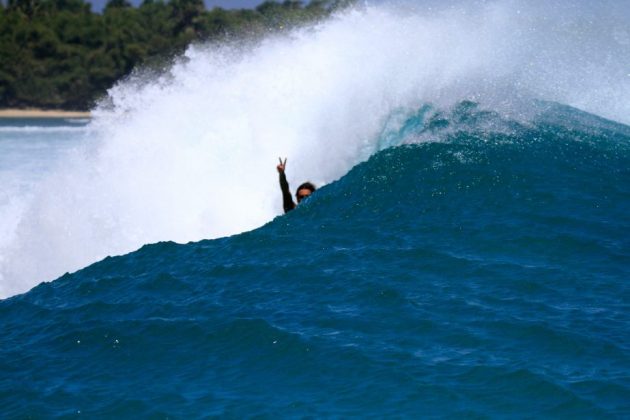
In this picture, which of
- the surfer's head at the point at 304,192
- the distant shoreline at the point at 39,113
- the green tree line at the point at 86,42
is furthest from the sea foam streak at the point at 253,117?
the distant shoreline at the point at 39,113

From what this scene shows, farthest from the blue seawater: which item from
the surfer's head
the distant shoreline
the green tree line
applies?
the distant shoreline

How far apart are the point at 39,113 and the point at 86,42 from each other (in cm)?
1484

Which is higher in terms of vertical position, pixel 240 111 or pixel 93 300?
pixel 240 111

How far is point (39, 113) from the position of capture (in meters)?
101

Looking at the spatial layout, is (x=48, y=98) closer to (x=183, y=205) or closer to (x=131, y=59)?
(x=131, y=59)

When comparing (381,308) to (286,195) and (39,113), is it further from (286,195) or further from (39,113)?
(39,113)

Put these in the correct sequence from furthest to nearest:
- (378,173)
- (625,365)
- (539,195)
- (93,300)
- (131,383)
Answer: (378,173), (539,195), (93,300), (131,383), (625,365)

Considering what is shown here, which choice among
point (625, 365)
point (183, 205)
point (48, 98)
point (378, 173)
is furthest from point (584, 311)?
point (48, 98)

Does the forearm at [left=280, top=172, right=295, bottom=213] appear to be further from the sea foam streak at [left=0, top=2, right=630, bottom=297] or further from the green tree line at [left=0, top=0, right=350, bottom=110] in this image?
the green tree line at [left=0, top=0, right=350, bottom=110]

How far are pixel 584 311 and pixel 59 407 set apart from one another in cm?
466

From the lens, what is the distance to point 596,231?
10062mm

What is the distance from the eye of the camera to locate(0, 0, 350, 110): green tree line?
338 ft

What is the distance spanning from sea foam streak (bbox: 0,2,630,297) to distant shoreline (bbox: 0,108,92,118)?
8680 cm

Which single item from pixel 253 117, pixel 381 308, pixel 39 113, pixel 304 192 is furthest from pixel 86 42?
pixel 381 308
